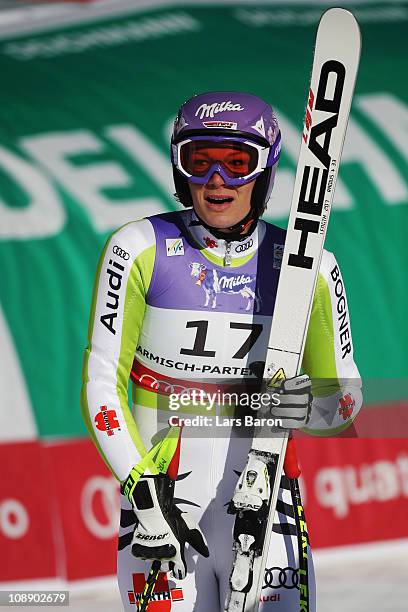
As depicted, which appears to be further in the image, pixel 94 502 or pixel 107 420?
pixel 94 502

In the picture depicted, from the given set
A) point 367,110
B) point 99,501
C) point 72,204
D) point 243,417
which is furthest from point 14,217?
point 243,417

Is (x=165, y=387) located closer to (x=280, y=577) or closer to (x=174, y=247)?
(x=174, y=247)

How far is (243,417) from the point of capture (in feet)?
12.6

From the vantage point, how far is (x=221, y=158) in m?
3.79

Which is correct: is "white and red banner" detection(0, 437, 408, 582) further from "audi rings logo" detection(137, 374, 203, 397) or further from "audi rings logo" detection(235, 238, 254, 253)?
"audi rings logo" detection(235, 238, 254, 253)

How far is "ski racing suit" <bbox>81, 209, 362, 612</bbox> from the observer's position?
12.1ft

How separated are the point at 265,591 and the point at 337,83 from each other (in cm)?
158

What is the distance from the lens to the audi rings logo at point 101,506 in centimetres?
699

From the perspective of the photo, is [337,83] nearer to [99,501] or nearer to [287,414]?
[287,414]

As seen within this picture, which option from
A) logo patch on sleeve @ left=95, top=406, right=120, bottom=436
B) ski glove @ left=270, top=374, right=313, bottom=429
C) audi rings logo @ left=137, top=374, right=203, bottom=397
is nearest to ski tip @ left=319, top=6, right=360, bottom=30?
ski glove @ left=270, top=374, right=313, bottom=429

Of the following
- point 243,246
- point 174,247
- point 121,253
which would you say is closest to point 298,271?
point 243,246

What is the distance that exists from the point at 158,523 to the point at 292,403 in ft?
1.75

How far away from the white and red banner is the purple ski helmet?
3432 mm

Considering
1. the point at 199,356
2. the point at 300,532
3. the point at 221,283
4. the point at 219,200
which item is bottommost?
the point at 300,532
